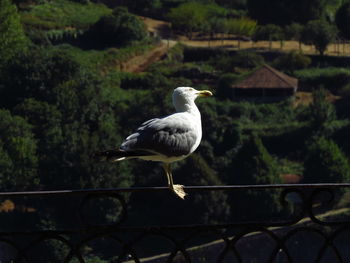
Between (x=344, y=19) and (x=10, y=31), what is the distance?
1381cm

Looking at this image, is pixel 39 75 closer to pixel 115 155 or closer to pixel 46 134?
pixel 46 134

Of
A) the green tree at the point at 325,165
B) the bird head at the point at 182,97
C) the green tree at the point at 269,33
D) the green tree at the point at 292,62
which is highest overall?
the bird head at the point at 182,97

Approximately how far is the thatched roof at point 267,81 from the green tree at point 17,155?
9.47m

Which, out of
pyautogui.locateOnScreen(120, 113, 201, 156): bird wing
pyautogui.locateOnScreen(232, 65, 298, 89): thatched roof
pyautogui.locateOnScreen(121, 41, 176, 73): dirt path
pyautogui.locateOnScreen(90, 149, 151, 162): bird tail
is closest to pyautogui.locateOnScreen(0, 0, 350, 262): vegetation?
pyautogui.locateOnScreen(121, 41, 176, 73): dirt path

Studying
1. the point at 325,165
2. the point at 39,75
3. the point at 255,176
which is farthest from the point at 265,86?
the point at 255,176

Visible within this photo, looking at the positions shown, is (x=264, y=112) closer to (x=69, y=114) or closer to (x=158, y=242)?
(x=69, y=114)

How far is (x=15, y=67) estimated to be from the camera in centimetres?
4609

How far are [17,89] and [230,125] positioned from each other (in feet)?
26.1

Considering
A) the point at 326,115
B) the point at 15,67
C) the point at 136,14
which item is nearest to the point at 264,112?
the point at 326,115

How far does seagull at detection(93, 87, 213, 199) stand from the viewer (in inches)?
210

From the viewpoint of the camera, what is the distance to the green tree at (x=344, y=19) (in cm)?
5391

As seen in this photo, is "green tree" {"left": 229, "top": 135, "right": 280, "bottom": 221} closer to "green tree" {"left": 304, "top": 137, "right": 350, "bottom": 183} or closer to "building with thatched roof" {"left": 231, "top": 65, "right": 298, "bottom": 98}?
"green tree" {"left": 304, "top": 137, "right": 350, "bottom": 183}

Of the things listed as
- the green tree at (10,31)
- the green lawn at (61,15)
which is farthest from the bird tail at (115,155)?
the green lawn at (61,15)

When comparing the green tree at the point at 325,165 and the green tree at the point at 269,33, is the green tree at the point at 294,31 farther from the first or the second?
the green tree at the point at 325,165
